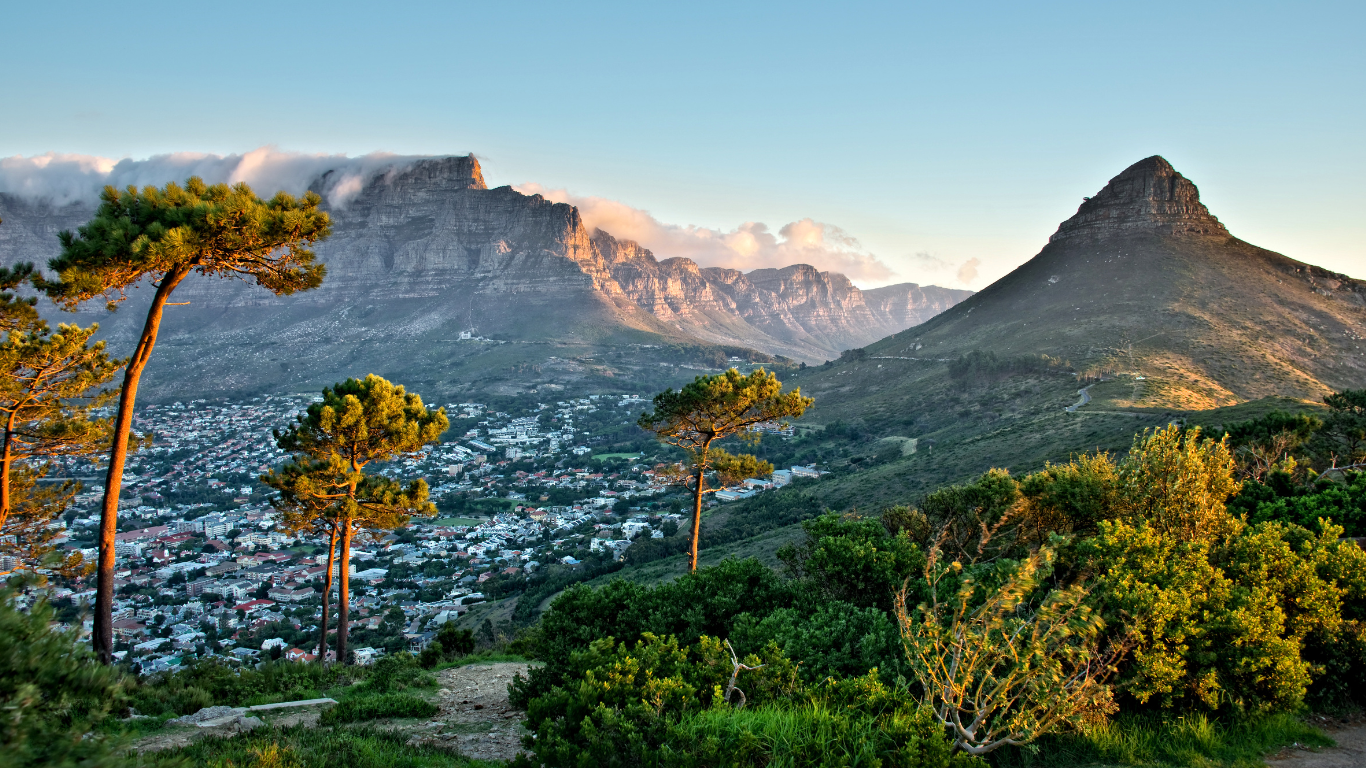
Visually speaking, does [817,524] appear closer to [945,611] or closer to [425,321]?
[945,611]

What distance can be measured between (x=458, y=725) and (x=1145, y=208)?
93.8 metres

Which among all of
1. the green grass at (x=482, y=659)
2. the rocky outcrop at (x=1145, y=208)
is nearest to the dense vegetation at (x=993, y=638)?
the green grass at (x=482, y=659)

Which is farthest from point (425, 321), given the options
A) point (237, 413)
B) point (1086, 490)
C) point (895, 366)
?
point (1086, 490)

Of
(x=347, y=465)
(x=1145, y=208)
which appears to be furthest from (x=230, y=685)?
(x=1145, y=208)

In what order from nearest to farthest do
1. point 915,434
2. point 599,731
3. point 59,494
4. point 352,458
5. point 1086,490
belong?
point 599,731 → point 1086,490 → point 59,494 → point 352,458 → point 915,434

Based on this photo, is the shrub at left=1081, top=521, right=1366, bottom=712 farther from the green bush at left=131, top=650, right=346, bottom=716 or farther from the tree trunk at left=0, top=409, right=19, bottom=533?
the tree trunk at left=0, top=409, right=19, bottom=533

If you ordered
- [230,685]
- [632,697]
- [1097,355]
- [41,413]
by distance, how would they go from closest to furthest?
[632,697], [230,685], [41,413], [1097,355]

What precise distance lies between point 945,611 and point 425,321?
452ft

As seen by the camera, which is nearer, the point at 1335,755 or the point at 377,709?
the point at 1335,755

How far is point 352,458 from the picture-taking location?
14.4 m

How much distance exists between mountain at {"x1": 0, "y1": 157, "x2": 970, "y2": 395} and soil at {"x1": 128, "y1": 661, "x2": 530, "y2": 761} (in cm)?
9714

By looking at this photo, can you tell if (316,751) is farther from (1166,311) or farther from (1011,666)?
(1166,311)

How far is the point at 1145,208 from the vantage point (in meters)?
77.6

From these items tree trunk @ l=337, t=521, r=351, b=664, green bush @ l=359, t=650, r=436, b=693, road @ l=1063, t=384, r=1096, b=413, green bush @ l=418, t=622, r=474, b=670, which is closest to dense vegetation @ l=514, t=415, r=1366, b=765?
green bush @ l=359, t=650, r=436, b=693
